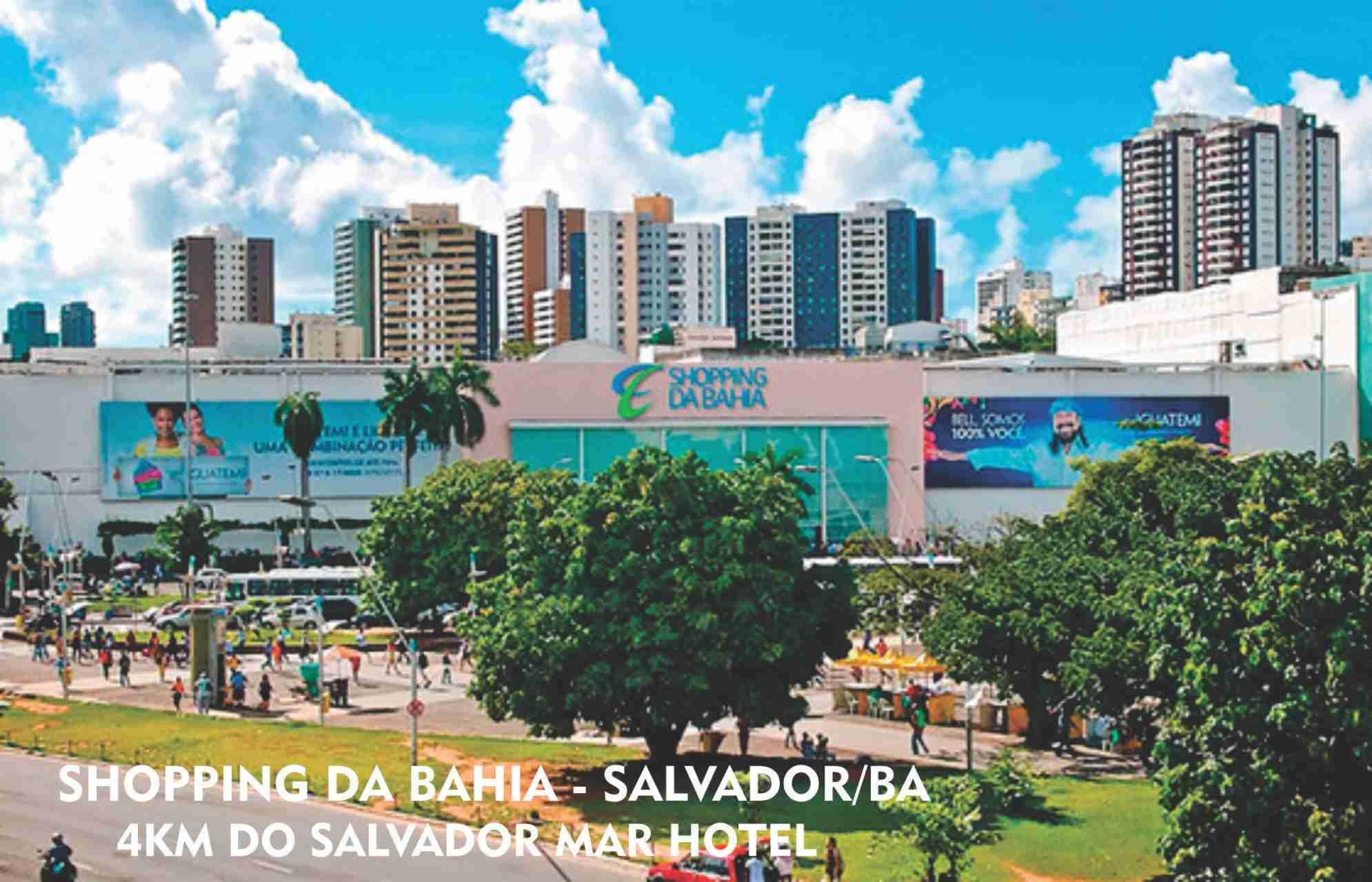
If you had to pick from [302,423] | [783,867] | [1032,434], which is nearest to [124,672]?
[783,867]

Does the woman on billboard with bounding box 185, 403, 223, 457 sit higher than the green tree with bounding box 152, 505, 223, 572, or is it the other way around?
the woman on billboard with bounding box 185, 403, 223, 457

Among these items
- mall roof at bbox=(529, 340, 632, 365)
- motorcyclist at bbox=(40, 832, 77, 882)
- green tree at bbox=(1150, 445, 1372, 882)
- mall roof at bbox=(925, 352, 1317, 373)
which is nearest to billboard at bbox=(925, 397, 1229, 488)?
mall roof at bbox=(925, 352, 1317, 373)

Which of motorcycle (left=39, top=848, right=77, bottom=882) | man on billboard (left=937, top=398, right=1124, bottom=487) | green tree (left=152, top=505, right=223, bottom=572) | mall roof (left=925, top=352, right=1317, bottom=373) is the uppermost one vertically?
mall roof (left=925, top=352, right=1317, bottom=373)

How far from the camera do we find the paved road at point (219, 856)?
103ft

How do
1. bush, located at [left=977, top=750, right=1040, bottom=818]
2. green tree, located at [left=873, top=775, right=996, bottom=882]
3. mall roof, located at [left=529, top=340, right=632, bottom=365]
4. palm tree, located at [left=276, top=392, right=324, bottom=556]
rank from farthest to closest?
mall roof, located at [left=529, top=340, right=632, bottom=365] → palm tree, located at [left=276, top=392, right=324, bottom=556] → bush, located at [left=977, top=750, right=1040, bottom=818] → green tree, located at [left=873, top=775, right=996, bottom=882]

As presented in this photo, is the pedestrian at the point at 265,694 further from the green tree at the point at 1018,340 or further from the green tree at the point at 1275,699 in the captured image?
the green tree at the point at 1018,340

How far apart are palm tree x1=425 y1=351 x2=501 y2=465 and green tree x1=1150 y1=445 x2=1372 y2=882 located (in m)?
64.9

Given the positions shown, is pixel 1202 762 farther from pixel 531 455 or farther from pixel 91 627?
pixel 531 455

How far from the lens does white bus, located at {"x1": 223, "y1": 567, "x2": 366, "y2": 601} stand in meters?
77.6

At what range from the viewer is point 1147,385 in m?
107

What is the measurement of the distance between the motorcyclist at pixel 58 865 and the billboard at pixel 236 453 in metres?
67.7

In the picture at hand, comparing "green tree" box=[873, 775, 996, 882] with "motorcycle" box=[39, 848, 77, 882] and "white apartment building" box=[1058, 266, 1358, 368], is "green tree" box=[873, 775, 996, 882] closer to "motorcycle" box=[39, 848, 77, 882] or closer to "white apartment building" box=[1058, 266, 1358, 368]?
"motorcycle" box=[39, 848, 77, 882]

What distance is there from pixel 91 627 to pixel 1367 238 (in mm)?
162186

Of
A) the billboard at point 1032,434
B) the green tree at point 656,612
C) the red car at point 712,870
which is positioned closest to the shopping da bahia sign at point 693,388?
the billboard at point 1032,434
